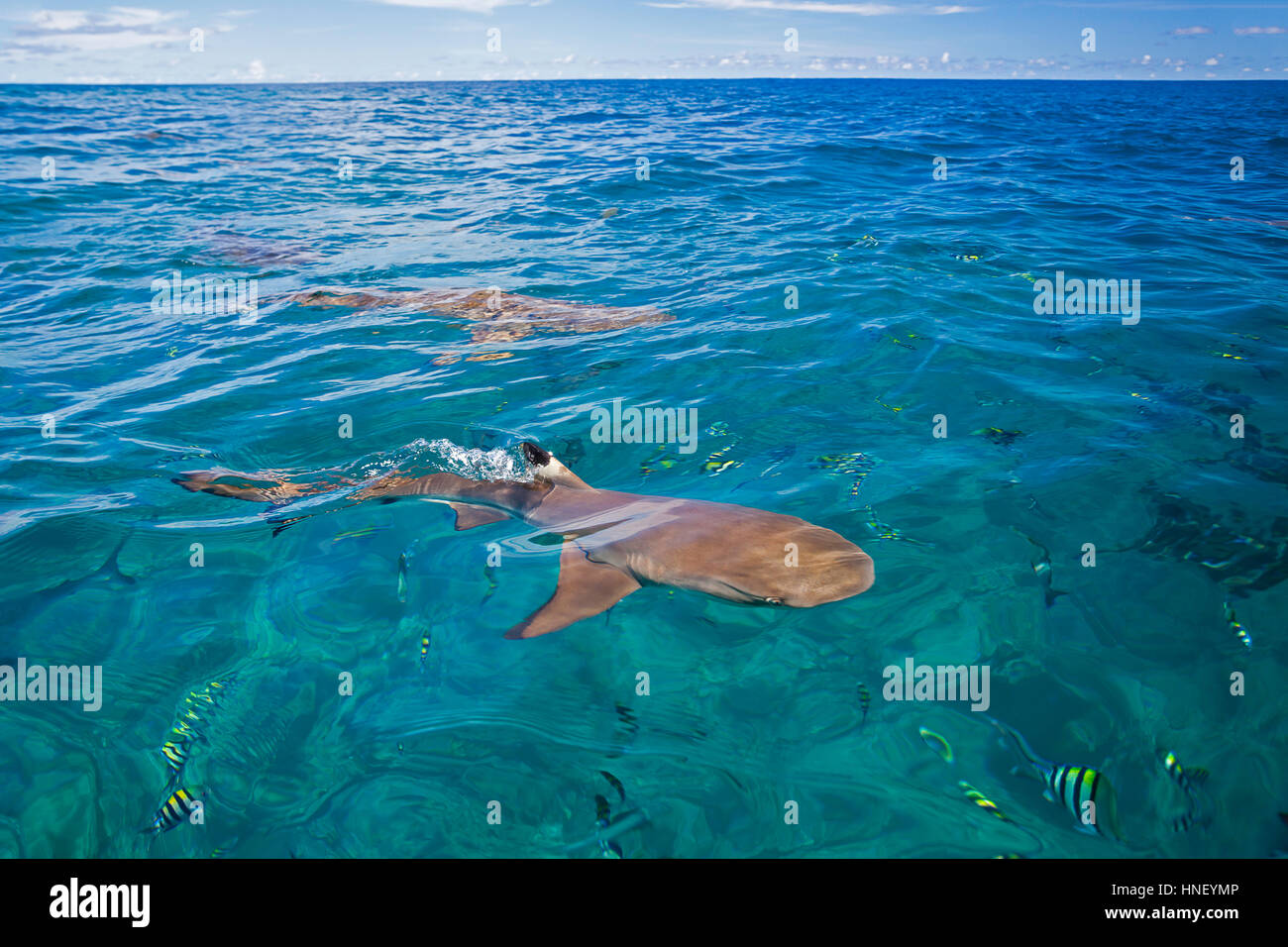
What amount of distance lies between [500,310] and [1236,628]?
834cm

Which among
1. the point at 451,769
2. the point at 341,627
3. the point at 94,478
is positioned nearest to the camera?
the point at 451,769

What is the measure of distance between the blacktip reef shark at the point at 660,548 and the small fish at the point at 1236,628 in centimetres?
195

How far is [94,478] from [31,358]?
4.22 m

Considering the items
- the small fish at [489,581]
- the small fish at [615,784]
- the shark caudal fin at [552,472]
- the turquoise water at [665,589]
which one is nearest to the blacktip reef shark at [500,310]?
the turquoise water at [665,589]

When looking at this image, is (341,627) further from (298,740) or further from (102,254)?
(102,254)

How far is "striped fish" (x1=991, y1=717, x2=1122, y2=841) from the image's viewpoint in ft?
10.2

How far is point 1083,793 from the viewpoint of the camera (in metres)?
3.19

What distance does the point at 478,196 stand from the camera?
19.0 meters

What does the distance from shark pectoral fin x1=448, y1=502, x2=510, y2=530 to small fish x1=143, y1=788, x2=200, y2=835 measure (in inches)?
95.6

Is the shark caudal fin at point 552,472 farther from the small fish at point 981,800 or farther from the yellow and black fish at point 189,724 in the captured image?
the small fish at point 981,800

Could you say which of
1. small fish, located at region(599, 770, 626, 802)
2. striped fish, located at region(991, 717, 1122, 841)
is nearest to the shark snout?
small fish, located at region(599, 770, 626, 802)

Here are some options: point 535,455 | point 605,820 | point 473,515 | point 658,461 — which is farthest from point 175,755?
point 658,461

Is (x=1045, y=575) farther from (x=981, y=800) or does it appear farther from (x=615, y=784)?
(x=615, y=784)
